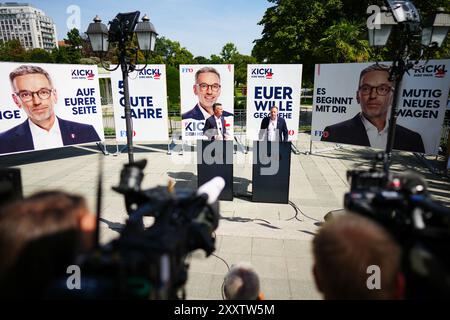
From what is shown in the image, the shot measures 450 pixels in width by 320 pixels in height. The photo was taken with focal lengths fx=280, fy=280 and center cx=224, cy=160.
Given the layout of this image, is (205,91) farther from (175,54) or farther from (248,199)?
(175,54)

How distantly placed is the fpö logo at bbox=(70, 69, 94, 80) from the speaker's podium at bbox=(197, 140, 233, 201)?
5.70m

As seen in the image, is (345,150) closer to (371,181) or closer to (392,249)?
(371,181)

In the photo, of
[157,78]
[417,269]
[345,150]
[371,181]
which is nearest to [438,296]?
[417,269]

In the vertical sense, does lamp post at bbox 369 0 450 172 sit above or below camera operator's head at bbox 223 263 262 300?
above

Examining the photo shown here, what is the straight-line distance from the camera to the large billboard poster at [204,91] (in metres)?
9.63

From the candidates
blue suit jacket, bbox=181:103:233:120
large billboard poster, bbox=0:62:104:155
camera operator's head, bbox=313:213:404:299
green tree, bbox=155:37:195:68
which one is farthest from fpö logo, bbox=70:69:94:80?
green tree, bbox=155:37:195:68

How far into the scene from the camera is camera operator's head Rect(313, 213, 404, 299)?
1.12 meters

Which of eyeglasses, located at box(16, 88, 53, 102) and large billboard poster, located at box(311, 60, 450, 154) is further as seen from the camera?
eyeglasses, located at box(16, 88, 53, 102)

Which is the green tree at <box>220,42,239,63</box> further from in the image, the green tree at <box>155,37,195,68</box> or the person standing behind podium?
the person standing behind podium

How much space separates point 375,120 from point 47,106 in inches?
408

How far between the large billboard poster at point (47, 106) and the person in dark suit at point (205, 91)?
3.44 meters

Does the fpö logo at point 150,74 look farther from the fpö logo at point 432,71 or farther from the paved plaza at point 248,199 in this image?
the fpö logo at point 432,71

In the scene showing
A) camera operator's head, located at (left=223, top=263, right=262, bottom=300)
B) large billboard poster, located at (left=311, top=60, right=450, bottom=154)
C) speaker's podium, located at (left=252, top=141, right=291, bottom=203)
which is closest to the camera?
camera operator's head, located at (left=223, top=263, right=262, bottom=300)

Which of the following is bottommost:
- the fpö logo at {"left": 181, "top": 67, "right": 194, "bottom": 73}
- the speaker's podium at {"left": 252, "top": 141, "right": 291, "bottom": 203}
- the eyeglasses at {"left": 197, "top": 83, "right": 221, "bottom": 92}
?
the speaker's podium at {"left": 252, "top": 141, "right": 291, "bottom": 203}
